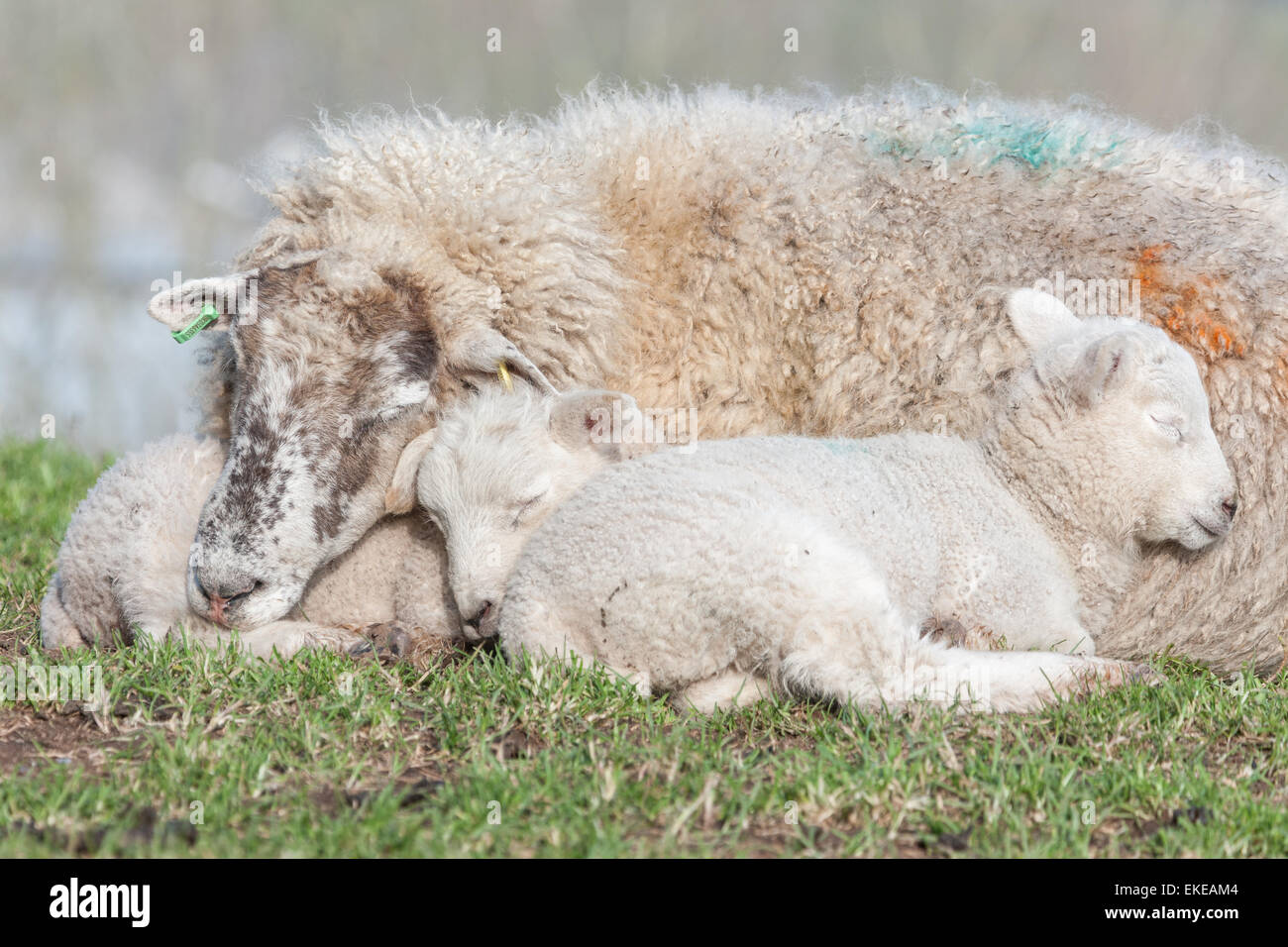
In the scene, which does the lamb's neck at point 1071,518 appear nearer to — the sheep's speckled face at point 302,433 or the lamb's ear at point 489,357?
the lamb's ear at point 489,357

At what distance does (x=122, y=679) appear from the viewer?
3781 mm

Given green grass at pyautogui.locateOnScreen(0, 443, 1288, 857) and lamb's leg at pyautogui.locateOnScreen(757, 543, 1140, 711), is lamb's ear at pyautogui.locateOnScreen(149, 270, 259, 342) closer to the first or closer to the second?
green grass at pyautogui.locateOnScreen(0, 443, 1288, 857)

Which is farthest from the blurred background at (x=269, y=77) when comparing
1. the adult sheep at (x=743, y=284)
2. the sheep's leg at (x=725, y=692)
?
the sheep's leg at (x=725, y=692)

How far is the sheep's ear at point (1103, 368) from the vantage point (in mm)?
4074

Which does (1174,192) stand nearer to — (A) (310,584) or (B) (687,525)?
(B) (687,525)

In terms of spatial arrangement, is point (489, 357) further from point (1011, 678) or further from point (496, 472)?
point (1011, 678)

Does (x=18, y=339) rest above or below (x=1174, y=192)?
below

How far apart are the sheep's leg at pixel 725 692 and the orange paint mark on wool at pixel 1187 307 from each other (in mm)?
1840

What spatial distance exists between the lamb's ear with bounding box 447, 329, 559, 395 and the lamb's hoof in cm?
87

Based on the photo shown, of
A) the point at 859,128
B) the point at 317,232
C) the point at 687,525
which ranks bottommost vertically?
the point at 687,525

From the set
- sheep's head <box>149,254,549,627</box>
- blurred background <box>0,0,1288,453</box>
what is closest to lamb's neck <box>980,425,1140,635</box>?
sheep's head <box>149,254,549,627</box>

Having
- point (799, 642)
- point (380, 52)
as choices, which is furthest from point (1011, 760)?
point (380, 52)
